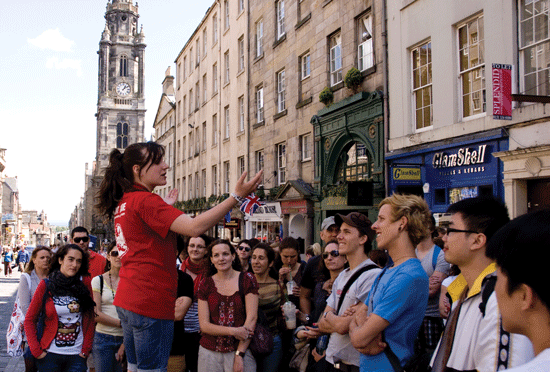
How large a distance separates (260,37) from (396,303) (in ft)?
75.2

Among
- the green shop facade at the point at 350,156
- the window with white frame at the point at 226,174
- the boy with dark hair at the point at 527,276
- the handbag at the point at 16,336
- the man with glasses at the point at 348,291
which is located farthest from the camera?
the window with white frame at the point at 226,174

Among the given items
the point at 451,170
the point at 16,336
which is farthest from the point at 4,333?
the point at 451,170

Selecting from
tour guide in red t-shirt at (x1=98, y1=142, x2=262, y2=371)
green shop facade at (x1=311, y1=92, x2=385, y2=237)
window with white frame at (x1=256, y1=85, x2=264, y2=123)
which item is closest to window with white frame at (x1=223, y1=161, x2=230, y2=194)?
window with white frame at (x1=256, y1=85, x2=264, y2=123)

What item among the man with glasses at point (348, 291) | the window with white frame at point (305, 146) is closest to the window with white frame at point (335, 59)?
the window with white frame at point (305, 146)

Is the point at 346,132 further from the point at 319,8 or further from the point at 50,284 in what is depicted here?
the point at 50,284

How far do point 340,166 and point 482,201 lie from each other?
1449 cm

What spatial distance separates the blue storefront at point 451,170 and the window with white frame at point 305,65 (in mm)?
6964

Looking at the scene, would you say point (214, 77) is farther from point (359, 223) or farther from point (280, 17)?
point (359, 223)

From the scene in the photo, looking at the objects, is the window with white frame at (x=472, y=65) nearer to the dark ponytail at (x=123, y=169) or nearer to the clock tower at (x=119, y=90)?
the dark ponytail at (x=123, y=169)

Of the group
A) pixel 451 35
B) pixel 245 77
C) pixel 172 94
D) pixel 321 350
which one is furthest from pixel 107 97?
pixel 321 350

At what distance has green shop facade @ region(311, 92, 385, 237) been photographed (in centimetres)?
1458

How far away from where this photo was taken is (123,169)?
10.6 ft

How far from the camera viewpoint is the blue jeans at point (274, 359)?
16.9 feet

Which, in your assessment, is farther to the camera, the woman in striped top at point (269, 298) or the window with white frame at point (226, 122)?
the window with white frame at point (226, 122)
